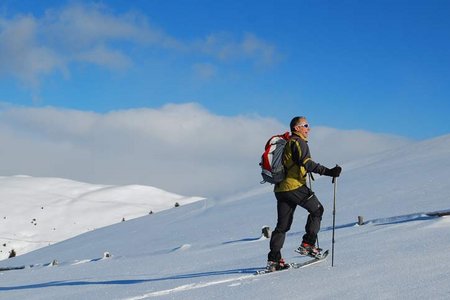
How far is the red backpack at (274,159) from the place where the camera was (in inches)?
264

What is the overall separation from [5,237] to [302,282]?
4655cm

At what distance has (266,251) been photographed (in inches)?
364

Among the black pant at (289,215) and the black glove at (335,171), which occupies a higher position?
the black glove at (335,171)

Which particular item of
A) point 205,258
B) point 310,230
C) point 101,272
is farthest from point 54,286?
point 310,230

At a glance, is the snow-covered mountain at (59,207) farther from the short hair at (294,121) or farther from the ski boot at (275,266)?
the short hair at (294,121)

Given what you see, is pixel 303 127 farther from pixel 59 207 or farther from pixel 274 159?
pixel 59 207

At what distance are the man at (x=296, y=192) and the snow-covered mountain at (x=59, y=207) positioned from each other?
40.3 meters

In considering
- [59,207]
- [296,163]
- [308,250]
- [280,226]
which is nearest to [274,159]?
[296,163]

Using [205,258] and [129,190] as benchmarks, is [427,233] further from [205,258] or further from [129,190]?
[129,190]

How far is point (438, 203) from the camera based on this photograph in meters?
11.6

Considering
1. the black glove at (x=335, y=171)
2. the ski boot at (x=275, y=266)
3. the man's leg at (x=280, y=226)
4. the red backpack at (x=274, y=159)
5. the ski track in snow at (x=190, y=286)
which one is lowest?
the ski track in snow at (x=190, y=286)

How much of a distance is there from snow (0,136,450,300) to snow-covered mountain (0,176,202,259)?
27818 millimetres

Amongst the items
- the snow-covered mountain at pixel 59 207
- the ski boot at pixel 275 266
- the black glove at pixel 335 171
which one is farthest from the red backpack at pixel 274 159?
the snow-covered mountain at pixel 59 207

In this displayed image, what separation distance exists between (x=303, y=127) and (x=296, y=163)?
0.46 metres
